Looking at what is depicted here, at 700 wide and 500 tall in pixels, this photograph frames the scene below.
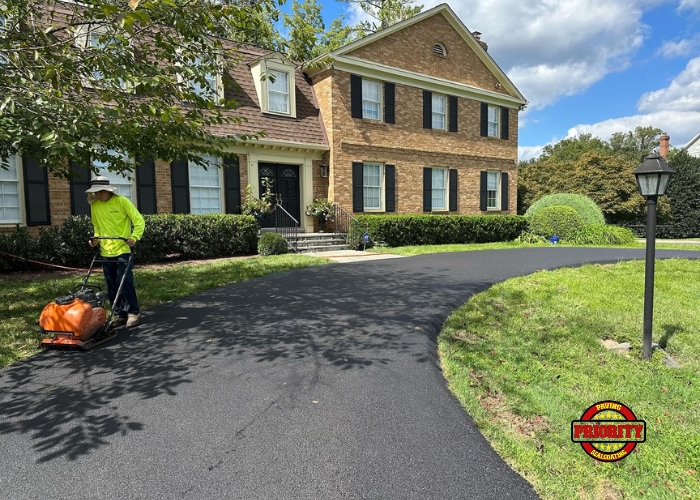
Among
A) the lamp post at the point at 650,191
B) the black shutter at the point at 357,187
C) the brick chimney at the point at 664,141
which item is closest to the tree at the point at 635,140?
the brick chimney at the point at 664,141

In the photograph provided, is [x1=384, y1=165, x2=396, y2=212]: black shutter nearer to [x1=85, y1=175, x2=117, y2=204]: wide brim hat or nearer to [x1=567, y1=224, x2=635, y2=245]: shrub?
[x1=567, y1=224, x2=635, y2=245]: shrub

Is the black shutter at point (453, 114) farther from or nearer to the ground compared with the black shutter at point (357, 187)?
farther from the ground

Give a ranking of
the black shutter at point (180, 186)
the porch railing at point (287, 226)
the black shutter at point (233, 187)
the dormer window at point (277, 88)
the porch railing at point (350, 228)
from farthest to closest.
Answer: the dormer window at point (277, 88) → the porch railing at point (350, 228) → the black shutter at point (233, 187) → the porch railing at point (287, 226) → the black shutter at point (180, 186)

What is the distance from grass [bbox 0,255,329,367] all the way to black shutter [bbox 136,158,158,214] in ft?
11.3

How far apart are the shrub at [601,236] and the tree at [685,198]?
37.2 feet

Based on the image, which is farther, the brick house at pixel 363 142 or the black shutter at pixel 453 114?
the black shutter at pixel 453 114

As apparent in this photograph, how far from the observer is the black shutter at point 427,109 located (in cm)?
1819

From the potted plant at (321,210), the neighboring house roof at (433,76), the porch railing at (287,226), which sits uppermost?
the neighboring house roof at (433,76)

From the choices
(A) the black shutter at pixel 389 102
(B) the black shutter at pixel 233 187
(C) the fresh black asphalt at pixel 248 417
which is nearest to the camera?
(C) the fresh black asphalt at pixel 248 417

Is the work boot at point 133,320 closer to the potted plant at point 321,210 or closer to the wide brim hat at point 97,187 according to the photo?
the wide brim hat at point 97,187

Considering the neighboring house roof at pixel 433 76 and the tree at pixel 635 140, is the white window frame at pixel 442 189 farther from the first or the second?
the tree at pixel 635 140

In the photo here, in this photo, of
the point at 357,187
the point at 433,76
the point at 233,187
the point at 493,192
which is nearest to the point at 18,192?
the point at 233,187

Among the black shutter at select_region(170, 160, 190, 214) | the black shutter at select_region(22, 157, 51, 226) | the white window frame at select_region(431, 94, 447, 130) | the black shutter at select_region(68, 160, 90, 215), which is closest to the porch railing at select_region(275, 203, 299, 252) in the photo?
the black shutter at select_region(170, 160, 190, 214)

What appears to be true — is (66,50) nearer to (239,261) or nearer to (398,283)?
(398,283)
